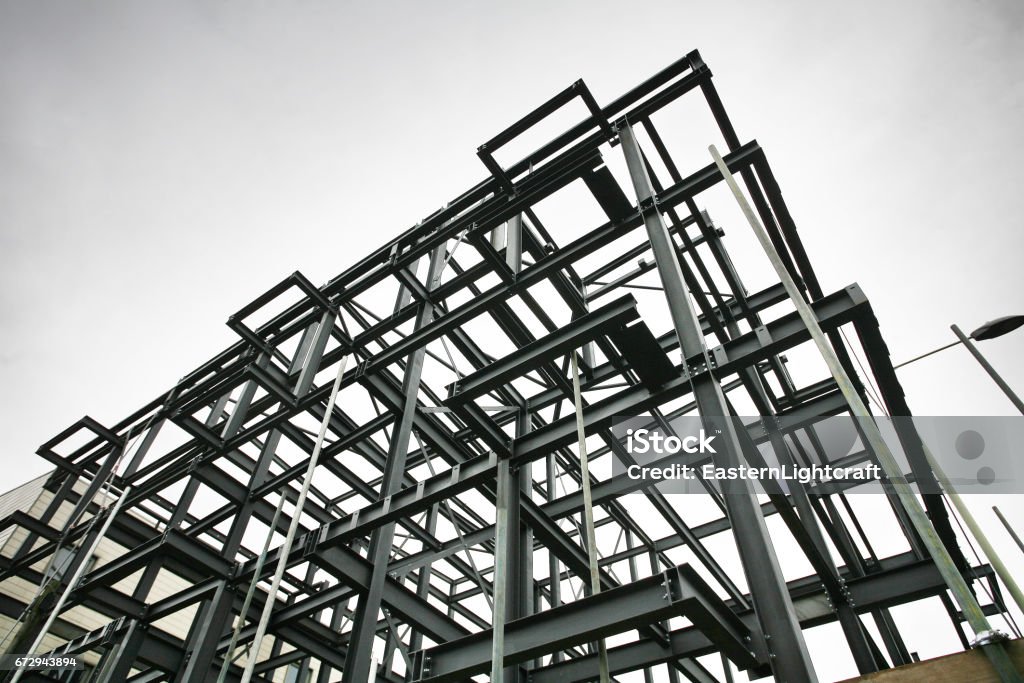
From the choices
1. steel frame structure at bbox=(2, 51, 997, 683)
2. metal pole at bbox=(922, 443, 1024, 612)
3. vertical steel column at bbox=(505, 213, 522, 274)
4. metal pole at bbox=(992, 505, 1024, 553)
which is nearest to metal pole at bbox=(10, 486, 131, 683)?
steel frame structure at bbox=(2, 51, 997, 683)

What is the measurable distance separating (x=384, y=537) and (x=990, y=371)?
359 inches

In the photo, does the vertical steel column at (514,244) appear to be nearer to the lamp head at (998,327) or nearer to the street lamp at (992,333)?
the street lamp at (992,333)

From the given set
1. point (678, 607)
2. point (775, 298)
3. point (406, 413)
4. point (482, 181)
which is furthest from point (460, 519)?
point (678, 607)

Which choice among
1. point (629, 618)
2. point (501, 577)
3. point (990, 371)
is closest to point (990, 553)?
point (629, 618)

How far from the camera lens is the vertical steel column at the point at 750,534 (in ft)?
13.5

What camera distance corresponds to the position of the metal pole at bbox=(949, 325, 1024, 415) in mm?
8219

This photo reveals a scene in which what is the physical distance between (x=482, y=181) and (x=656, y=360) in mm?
5734

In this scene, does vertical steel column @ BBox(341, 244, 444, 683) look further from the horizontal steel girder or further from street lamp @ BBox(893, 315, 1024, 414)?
street lamp @ BBox(893, 315, 1024, 414)

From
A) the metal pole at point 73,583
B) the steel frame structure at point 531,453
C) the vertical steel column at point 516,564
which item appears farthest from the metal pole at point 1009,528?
the metal pole at point 73,583

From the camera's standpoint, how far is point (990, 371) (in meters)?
8.80

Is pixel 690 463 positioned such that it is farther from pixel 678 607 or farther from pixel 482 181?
pixel 482 181

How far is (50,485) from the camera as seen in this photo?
54.3 feet

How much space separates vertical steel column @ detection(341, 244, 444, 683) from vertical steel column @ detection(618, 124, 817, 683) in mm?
5131

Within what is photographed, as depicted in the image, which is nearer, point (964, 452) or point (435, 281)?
point (964, 452)
